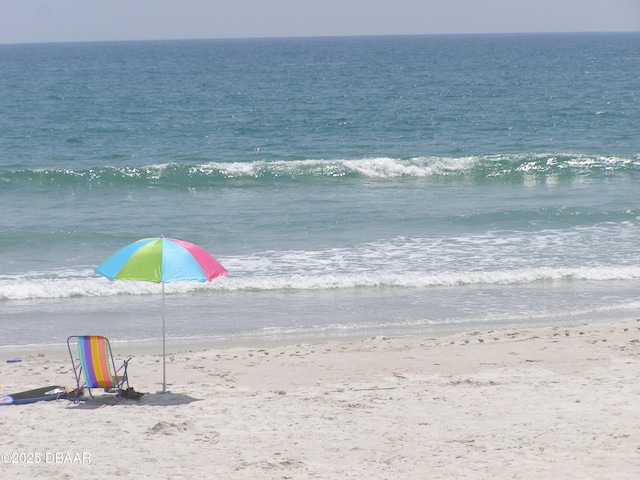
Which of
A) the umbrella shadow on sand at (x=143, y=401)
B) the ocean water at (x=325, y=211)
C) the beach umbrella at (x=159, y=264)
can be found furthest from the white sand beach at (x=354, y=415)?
the ocean water at (x=325, y=211)

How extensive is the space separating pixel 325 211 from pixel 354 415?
1207cm

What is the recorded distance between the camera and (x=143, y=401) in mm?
8344

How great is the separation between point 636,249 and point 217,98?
3411 cm

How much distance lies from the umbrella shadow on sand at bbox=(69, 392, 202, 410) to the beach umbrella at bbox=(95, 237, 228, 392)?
114 centimetres

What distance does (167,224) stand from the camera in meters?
18.6

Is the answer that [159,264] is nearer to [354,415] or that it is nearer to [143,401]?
[143,401]

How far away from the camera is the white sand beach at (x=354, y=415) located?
6.59 metres

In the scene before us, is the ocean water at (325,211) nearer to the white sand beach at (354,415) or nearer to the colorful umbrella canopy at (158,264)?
the white sand beach at (354,415)

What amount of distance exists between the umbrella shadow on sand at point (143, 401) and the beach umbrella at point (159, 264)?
1.14 metres

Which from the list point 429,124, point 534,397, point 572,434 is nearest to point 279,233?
point 534,397

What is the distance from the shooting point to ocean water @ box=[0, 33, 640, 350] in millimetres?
12516

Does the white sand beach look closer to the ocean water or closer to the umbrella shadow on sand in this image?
the umbrella shadow on sand

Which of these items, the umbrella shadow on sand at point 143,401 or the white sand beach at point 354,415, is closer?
the white sand beach at point 354,415

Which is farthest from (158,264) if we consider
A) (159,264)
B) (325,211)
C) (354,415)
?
(325,211)
